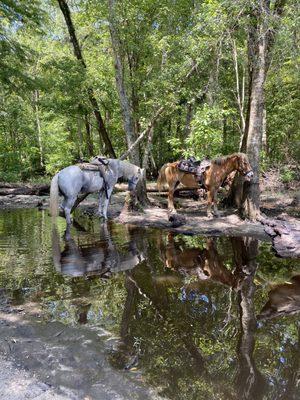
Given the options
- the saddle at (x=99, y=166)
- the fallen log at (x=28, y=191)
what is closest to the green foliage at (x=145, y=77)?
the saddle at (x=99, y=166)

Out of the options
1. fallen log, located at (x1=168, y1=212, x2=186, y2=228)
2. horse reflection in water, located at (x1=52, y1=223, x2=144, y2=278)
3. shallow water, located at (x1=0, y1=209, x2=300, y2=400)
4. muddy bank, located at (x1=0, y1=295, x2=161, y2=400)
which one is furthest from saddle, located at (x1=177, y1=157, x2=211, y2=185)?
muddy bank, located at (x1=0, y1=295, x2=161, y2=400)

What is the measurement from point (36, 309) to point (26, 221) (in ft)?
23.8

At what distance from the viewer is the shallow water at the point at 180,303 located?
3082 millimetres

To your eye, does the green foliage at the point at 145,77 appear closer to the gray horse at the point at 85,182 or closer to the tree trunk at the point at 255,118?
the tree trunk at the point at 255,118

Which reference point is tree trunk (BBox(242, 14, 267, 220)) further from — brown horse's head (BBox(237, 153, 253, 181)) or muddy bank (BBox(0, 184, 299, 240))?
muddy bank (BBox(0, 184, 299, 240))

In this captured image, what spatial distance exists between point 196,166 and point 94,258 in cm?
538

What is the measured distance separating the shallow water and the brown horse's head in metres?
2.07

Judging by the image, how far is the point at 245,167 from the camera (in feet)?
31.0

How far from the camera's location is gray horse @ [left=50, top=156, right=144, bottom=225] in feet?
29.7

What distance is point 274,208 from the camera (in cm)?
1191

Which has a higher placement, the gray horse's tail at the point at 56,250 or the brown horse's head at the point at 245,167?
the brown horse's head at the point at 245,167

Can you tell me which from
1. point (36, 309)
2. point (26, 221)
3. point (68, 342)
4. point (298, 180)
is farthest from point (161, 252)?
point (298, 180)

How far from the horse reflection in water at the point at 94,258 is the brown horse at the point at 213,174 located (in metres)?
3.39

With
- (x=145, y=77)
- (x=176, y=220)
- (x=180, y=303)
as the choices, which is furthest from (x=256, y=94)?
(x=145, y=77)
